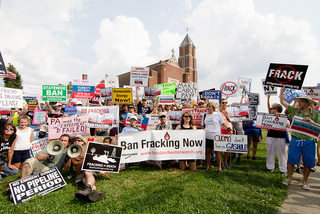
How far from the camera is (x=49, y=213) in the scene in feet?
10.0

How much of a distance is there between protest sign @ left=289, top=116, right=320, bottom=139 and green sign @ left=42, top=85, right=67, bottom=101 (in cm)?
1015

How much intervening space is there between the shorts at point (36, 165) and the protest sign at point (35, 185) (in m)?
0.27

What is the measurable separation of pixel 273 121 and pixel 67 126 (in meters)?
6.95

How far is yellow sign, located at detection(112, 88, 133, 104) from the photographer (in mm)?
7164

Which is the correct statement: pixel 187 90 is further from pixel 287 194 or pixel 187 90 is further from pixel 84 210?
pixel 84 210

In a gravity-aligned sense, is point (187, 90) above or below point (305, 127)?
above

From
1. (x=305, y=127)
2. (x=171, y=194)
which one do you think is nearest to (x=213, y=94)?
(x=305, y=127)

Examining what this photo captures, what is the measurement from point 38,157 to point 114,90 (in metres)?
3.70

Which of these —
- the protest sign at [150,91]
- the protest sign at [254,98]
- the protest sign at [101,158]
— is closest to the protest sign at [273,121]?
the protest sign at [254,98]

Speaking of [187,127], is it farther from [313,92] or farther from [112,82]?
[112,82]

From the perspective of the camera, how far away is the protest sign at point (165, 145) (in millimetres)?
5117

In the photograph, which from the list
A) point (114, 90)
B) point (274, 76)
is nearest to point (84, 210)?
point (114, 90)

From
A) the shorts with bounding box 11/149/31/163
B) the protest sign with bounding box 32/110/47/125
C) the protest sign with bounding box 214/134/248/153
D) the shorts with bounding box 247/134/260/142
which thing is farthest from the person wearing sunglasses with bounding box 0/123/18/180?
the shorts with bounding box 247/134/260/142

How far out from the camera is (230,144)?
5.19 metres
